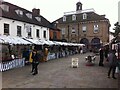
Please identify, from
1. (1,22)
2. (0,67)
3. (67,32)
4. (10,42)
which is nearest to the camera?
(0,67)

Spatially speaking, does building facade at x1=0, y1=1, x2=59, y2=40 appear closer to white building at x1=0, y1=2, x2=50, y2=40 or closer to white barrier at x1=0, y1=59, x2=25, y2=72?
white building at x1=0, y1=2, x2=50, y2=40

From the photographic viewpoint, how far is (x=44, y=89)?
9508 millimetres

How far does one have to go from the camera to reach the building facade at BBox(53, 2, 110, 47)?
5244 cm

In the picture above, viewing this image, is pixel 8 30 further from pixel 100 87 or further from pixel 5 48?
pixel 100 87

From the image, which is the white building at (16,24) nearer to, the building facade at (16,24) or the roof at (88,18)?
the building facade at (16,24)

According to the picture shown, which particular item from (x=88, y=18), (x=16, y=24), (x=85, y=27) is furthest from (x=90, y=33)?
(x=16, y=24)

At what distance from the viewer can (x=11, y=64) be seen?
56.4ft

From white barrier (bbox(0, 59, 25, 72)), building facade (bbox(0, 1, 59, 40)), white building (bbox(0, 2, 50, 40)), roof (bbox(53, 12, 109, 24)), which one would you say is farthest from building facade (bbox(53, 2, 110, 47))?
white barrier (bbox(0, 59, 25, 72))

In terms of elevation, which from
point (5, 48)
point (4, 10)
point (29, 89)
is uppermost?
point (4, 10)

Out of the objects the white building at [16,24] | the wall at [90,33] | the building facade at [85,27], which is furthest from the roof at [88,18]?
the white building at [16,24]

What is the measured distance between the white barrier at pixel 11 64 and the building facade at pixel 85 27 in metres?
35.8

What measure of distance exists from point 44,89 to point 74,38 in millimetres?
47139

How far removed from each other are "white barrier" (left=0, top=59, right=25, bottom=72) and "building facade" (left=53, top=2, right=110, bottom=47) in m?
35.8

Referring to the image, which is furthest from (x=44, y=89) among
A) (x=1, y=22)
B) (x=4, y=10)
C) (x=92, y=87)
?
(x=4, y=10)
